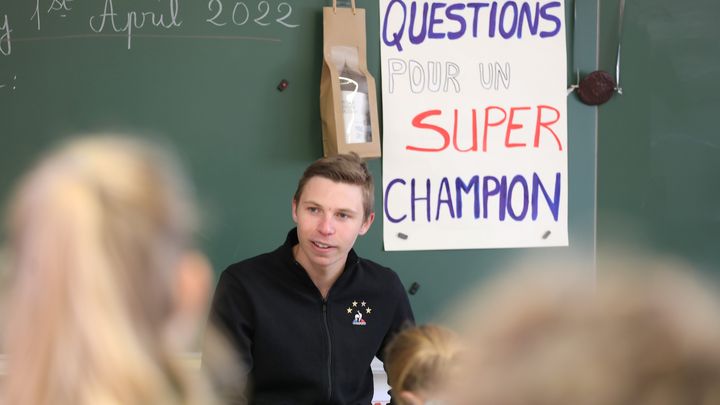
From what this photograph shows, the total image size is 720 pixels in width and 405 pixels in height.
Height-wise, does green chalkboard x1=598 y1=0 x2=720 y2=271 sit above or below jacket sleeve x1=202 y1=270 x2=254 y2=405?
above

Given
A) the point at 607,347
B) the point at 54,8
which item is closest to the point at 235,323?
the point at 54,8

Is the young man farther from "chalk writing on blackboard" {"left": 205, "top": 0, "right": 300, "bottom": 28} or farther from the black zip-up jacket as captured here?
"chalk writing on blackboard" {"left": 205, "top": 0, "right": 300, "bottom": 28}

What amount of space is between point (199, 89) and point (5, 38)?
0.51 m

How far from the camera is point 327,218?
6.00 ft

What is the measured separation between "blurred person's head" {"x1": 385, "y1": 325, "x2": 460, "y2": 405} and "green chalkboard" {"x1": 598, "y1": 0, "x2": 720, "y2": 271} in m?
0.92

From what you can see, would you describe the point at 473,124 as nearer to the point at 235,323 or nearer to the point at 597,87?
the point at 597,87

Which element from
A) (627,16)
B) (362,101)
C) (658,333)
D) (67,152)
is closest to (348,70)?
(362,101)

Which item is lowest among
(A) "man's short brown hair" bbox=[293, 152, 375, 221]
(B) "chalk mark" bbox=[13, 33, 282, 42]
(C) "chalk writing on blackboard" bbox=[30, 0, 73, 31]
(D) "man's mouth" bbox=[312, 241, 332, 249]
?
(D) "man's mouth" bbox=[312, 241, 332, 249]

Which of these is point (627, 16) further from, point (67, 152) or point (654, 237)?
point (67, 152)

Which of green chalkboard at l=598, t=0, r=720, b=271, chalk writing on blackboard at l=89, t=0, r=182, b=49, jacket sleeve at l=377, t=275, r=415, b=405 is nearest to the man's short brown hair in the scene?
jacket sleeve at l=377, t=275, r=415, b=405

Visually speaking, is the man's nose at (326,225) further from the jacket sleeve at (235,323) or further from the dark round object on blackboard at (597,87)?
the dark round object on blackboard at (597,87)

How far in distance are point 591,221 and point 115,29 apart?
4.55ft

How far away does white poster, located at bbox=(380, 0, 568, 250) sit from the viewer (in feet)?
7.16

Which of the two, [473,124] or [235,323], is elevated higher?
[473,124]
